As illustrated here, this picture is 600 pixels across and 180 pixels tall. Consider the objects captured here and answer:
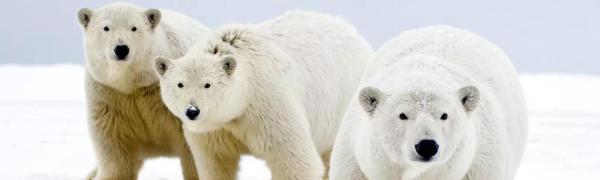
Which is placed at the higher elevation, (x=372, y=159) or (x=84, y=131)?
(x=84, y=131)

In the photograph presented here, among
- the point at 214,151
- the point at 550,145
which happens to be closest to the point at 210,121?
the point at 214,151

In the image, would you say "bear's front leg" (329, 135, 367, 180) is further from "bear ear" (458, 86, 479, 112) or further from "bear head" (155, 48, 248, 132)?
"bear head" (155, 48, 248, 132)

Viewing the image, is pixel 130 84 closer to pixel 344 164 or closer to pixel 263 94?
pixel 263 94

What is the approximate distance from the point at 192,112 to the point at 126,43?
4.31 ft

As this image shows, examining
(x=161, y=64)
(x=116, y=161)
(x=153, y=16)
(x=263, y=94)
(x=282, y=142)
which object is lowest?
(x=116, y=161)

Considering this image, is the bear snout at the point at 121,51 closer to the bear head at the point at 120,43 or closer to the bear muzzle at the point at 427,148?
the bear head at the point at 120,43

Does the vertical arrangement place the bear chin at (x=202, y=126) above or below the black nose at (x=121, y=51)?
below

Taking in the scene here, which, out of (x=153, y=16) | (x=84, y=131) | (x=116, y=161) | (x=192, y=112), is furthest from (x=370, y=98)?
(x=84, y=131)

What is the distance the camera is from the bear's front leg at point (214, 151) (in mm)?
8062

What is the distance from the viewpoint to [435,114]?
15.9ft

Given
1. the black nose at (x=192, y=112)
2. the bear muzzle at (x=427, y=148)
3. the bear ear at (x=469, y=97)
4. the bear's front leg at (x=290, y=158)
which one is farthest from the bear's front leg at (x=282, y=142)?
the bear muzzle at (x=427, y=148)

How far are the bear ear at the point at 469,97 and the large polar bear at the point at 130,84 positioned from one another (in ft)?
12.7

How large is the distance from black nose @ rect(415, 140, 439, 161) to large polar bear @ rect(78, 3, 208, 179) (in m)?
4.09

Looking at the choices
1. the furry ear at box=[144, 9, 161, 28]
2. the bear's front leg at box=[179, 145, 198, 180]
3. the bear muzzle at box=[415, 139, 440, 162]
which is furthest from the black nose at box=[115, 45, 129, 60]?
the bear muzzle at box=[415, 139, 440, 162]
